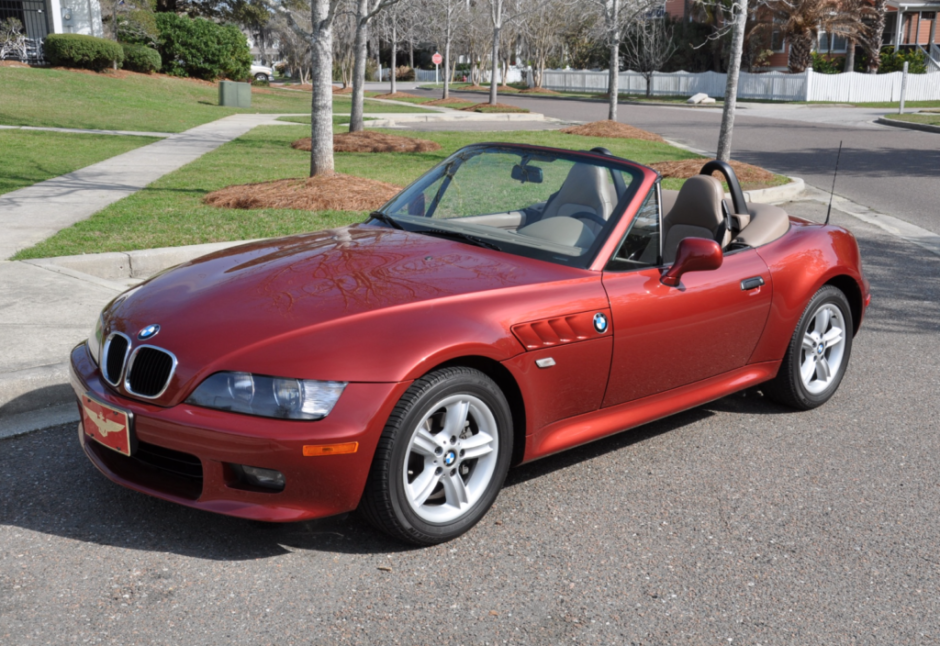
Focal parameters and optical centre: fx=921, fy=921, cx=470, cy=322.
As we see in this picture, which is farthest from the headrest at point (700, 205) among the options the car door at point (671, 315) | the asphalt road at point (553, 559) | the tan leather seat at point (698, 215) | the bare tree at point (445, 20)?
the bare tree at point (445, 20)

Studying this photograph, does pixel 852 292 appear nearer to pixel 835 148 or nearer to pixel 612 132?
pixel 835 148

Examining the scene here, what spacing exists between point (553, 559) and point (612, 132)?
20026 mm

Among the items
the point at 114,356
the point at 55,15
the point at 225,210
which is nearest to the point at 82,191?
the point at 225,210

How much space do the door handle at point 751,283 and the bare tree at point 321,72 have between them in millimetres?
7425

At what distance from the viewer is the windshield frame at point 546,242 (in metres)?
4.08

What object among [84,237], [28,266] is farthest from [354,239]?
[84,237]

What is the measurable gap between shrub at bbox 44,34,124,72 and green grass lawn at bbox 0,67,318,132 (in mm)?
858

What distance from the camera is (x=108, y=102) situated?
26.0m

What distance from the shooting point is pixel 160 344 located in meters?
3.34

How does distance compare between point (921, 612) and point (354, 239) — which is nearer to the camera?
point (921, 612)

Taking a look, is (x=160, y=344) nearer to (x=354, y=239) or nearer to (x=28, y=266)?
(x=354, y=239)

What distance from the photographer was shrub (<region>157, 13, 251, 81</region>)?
36.7 meters

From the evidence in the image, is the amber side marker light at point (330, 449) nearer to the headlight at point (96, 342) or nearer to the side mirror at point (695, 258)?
the headlight at point (96, 342)

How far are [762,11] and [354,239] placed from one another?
4922cm
